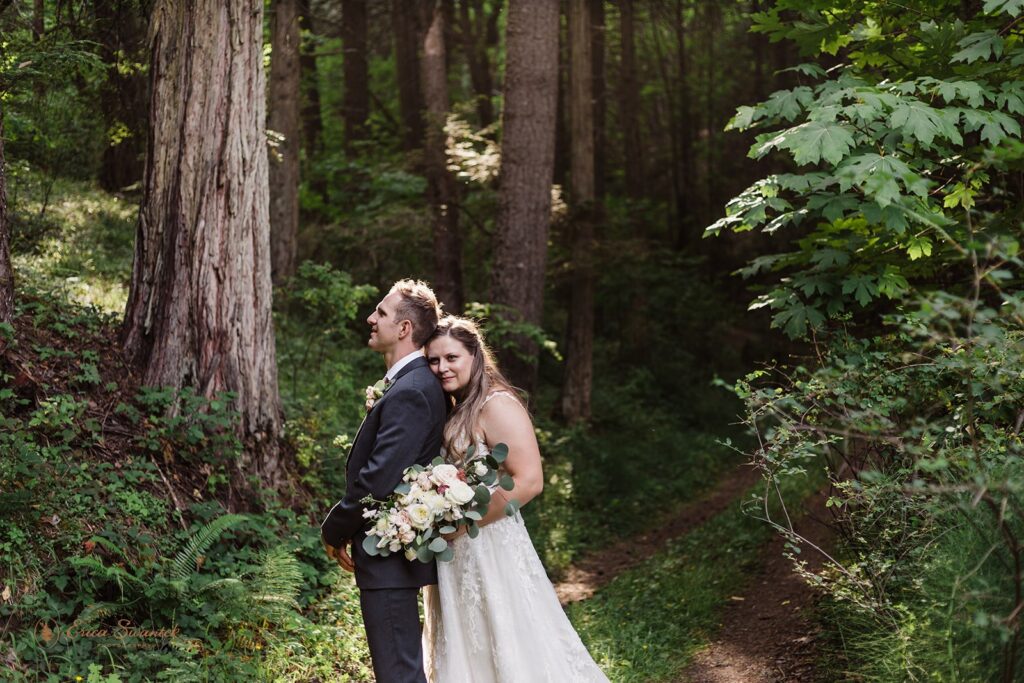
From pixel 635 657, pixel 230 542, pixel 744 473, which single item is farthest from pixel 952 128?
pixel 744 473

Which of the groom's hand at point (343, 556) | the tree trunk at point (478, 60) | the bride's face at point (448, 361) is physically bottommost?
the groom's hand at point (343, 556)

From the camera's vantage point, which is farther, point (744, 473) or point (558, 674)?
point (744, 473)

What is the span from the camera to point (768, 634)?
22.1 feet

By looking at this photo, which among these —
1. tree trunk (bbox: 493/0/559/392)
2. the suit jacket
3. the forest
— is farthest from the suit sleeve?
tree trunk (bbox: 493/0/559/392)

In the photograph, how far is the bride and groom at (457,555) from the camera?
4191mm

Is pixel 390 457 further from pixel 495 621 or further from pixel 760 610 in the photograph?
pixel 760 610

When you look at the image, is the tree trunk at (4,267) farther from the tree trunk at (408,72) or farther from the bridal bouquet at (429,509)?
the tree trunk at (408,72)

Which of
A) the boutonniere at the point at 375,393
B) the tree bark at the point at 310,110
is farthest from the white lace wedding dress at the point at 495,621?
the tree bark at the point at 310,110

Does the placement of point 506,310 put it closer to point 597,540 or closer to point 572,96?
point 597,540

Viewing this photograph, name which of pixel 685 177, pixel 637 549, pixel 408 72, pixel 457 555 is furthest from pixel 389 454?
pixel 685 177

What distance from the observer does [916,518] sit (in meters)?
5.04

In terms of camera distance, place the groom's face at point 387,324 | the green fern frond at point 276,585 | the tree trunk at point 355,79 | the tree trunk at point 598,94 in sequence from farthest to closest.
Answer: the tree trunk at point 598,94 → the tree trunk at point 355,79 → the green fern frond at point 276,585 → the groom's face at point 387,324

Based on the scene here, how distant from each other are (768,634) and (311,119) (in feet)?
56.6

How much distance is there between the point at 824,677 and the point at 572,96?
Answer: 1196cm
